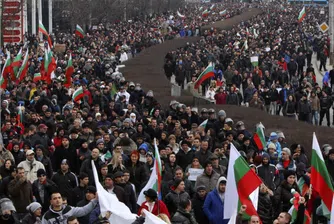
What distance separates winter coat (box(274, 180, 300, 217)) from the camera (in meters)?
12.8

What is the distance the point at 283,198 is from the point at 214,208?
104 cm

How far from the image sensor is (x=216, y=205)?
12133 mm

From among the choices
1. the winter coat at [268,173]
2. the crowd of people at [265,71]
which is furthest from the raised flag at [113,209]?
the crowd of people at [265,71]

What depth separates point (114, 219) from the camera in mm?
10977

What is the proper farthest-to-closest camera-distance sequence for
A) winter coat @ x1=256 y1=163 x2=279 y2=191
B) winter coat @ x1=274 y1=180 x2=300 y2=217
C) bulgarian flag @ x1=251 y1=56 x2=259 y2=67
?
1. bulgarian flag @ x1=251 y1=56 x2=259 y2=67
2. winter coat @ x1=256 y1=163 x2=279 y2=191
3. winter coat @ x1=274 y1=180 x2=300 y2=217

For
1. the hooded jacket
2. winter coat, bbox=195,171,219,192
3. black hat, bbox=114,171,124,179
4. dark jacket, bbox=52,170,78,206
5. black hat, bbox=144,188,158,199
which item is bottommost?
dark jacket, bbox=52,170,78,206

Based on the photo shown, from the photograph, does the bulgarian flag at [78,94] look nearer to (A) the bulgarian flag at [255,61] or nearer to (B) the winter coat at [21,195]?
(B) the winter coat at [21,195]

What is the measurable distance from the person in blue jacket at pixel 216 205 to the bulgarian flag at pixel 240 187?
390mm

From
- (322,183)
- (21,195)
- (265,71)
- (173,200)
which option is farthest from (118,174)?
(265,71)

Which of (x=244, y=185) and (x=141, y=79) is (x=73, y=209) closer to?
(x=244, y=185)

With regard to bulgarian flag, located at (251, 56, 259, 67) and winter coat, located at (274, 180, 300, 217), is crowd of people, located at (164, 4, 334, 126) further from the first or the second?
winter coat, located at (274, 180, 300, 217)

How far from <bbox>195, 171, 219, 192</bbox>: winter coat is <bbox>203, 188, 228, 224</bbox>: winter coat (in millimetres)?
1172

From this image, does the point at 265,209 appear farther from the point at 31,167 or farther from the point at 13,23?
the point at 13,23

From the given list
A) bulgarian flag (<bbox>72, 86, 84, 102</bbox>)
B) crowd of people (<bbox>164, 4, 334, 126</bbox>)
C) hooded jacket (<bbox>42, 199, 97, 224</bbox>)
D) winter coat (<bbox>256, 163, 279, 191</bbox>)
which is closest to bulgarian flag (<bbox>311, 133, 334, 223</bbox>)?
hooded jacket (<bbox>42, 199, 97, 224</bbox>)
